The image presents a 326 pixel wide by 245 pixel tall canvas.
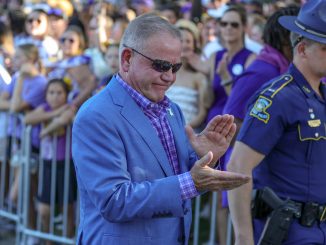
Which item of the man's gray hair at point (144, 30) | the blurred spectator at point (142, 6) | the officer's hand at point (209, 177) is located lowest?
the blurred spectator at point (142, 6)

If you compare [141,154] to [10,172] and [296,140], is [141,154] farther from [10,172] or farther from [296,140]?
[10,172]

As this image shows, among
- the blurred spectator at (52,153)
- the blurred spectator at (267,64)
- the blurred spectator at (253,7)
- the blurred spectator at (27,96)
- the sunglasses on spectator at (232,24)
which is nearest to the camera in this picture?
the blurred spectator at (267,64)

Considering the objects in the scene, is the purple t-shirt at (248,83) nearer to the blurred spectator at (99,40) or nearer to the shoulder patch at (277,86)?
the shoulder patch at (277,86)

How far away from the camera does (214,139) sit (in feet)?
9.19

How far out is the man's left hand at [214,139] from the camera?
2.78 meters

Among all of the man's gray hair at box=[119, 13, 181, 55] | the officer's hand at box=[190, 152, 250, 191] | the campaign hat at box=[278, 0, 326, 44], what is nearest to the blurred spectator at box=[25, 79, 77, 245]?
the campaign hat at box=[278, 0, 326, 44]

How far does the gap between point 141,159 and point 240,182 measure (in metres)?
0.41

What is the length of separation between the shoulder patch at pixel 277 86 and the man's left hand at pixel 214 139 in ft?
2.10

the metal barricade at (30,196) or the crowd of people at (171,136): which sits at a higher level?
the crowd of people at (171,136)

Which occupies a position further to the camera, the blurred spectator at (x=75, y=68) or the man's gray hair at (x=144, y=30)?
the blurred spectator at (x=75, y=68)

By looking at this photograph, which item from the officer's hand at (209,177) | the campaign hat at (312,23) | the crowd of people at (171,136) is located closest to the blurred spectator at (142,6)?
the crowd of people at (171,136)

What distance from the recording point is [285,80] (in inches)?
134

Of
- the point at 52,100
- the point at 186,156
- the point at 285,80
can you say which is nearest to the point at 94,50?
the point at 52,100

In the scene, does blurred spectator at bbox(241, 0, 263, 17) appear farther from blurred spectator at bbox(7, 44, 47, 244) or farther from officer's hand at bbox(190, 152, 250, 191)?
officer's hand at bbox(190, 152, 250, 191)
